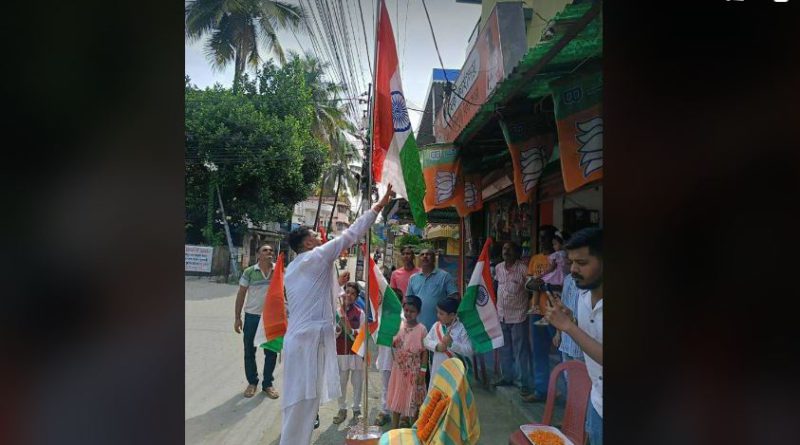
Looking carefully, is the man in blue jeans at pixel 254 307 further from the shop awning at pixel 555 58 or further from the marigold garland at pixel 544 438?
the marigold garland at pixel 544 438

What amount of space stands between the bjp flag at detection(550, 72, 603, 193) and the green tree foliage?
986 centimetres

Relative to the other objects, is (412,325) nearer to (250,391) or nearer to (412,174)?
(412,174)

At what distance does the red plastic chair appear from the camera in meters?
2.49

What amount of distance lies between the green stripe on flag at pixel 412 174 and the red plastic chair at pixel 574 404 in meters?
1.38

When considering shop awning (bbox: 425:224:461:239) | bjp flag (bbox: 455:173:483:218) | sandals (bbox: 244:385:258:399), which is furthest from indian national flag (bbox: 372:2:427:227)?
shop awning (bbox: 425:224:461:239)

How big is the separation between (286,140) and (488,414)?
10927 mm

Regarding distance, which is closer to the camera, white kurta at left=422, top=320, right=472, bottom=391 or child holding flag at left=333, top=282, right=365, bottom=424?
white kurta at left=422, top=320, right=472, bottom=391

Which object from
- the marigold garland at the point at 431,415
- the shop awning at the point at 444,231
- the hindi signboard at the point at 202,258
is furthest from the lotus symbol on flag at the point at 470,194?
the hindi signboard at the point at 202,258

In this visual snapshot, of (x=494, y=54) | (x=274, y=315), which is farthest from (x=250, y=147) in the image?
(x=274, y=315)

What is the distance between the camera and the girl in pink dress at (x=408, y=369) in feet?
12.4

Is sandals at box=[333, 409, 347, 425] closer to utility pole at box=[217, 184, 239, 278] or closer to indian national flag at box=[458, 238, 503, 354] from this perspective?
indian national flag at box=[458, 238, 503, 354]
